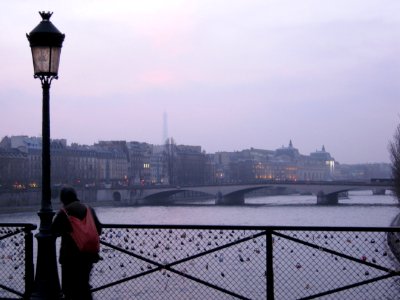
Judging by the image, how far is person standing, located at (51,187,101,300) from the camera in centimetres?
591

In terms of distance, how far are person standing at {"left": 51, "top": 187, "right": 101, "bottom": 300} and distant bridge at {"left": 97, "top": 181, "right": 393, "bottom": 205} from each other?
→ 60345 millimetres

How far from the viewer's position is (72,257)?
5934mm

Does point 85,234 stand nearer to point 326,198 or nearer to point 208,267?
point 208,267

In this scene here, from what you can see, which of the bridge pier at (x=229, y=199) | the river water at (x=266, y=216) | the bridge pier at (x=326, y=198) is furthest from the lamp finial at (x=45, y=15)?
the bridge pier at (x=229, y=199)

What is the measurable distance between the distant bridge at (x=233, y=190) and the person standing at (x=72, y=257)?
60.3m

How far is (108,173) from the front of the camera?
122375mm

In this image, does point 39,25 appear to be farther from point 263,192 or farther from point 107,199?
point 263,192

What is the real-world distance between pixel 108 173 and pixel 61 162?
25475 millimetres

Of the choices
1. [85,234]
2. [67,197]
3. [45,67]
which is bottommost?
[85,234]

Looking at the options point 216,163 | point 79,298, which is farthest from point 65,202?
point 216,163

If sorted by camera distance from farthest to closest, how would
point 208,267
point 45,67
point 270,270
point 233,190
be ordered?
point 233,190 < point 208,267 < point 45,67 < point 270,270

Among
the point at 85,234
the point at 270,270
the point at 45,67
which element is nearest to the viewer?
the point at 85,234

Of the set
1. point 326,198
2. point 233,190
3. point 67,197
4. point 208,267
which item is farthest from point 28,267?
point 233,190

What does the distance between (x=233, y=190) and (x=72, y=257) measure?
68.2 m
